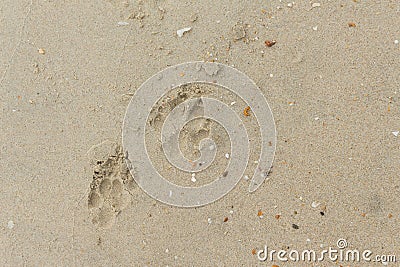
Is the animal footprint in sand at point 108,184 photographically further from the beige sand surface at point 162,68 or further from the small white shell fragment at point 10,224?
the small white shell fragment at point 10,224

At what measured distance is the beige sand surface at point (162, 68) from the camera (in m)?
2.43

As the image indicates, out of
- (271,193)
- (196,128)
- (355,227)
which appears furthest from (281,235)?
(196,128)

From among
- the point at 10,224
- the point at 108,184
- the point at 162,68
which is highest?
the point at 162,68

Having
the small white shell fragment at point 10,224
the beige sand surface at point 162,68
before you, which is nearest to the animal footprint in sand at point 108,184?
the beige sand surface at point 162,68

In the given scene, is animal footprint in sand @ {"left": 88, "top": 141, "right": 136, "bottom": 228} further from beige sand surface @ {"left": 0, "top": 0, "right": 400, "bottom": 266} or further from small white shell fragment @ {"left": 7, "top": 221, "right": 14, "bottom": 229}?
small white shell fragment @ {"left": 7, "top": 221, "right": 14, "bottom": 229}

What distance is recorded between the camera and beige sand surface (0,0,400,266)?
243 centimetres

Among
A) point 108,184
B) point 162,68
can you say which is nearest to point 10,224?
point 108,184

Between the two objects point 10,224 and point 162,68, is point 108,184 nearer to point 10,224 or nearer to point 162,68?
point 10,224

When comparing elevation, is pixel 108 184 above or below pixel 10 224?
above

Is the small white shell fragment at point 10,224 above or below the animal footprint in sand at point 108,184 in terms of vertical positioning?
below

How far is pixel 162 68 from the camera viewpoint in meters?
2.53

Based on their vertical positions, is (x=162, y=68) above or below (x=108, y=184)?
above

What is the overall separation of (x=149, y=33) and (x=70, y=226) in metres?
1.49

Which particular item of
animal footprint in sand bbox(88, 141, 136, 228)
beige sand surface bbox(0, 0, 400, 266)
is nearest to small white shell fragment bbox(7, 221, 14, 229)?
beige sand surface bbox(0, 0, 400, 266)
